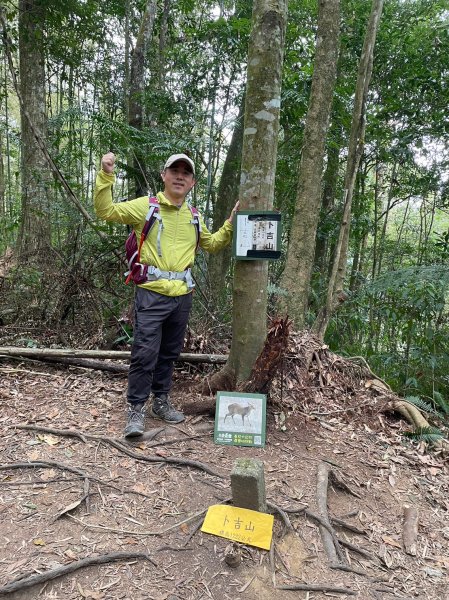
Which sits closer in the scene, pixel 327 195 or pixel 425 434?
pixel 425 434

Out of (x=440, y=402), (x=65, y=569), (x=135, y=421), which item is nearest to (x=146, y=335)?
(x=135, y=421)

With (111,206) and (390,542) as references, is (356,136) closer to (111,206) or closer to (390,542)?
(111,206)

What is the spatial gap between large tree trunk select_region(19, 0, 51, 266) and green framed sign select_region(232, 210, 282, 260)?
11.6 ft

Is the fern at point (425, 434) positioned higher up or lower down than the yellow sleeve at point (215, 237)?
lower down

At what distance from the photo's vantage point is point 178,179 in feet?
10.8

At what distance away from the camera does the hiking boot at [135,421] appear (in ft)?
10.5

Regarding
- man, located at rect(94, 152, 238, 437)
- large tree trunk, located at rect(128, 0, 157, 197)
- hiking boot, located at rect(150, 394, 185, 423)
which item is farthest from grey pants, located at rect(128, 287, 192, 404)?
large tree trunk, located at rect(128, 0, 157, 197)

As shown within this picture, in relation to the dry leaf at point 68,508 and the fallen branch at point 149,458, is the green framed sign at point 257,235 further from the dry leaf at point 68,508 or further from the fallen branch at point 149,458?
the dry leaf at point 68,508

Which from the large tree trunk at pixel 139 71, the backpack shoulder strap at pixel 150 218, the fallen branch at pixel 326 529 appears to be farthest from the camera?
the large tree trunk at pixel 139 71

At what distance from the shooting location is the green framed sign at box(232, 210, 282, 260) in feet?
11.1

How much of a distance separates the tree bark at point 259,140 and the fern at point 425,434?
1688mm

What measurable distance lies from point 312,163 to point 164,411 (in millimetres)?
3251

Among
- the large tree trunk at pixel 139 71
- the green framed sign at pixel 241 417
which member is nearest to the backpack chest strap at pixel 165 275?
the green framed sign at pixel 241 417

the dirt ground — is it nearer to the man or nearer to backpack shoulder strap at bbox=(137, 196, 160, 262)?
the man
